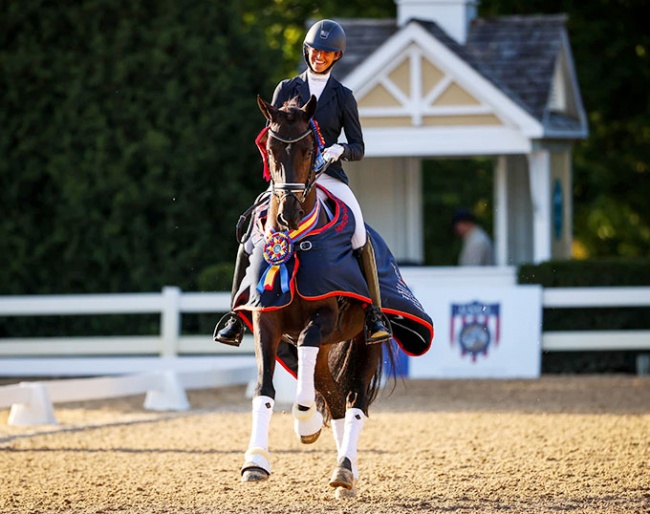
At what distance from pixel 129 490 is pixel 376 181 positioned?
11107 millimetres

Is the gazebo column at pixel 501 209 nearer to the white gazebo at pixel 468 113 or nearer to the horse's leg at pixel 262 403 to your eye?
the white gazebo at pixel 468 113

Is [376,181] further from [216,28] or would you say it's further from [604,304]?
[604,304]

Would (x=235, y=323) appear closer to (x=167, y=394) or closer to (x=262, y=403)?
(x=262, y=403)

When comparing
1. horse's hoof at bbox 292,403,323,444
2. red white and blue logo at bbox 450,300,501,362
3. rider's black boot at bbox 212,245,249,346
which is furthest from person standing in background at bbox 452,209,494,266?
horse's hoof at bbox 292,403,323,444

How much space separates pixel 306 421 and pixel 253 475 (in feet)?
2.18

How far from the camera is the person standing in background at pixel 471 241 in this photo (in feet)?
58.0

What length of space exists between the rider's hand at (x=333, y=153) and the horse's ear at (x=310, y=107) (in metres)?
0.29

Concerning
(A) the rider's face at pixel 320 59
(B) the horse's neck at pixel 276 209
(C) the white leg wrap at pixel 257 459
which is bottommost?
(C) the white leg wrap at pixel 257 459

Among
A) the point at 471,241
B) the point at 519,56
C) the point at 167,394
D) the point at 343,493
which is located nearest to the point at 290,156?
the point at 343,493

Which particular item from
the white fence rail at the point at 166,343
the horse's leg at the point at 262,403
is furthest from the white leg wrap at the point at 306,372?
the white fence rail at the point at 166,343

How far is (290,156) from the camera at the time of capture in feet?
24.3

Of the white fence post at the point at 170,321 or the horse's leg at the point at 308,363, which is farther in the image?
the white fence post at the point at 170,321

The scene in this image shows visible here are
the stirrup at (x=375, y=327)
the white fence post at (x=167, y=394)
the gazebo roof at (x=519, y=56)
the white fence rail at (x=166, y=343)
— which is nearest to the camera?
the stirrup at (x=375, y=327)

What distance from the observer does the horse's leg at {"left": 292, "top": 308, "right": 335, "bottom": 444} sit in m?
7.53
